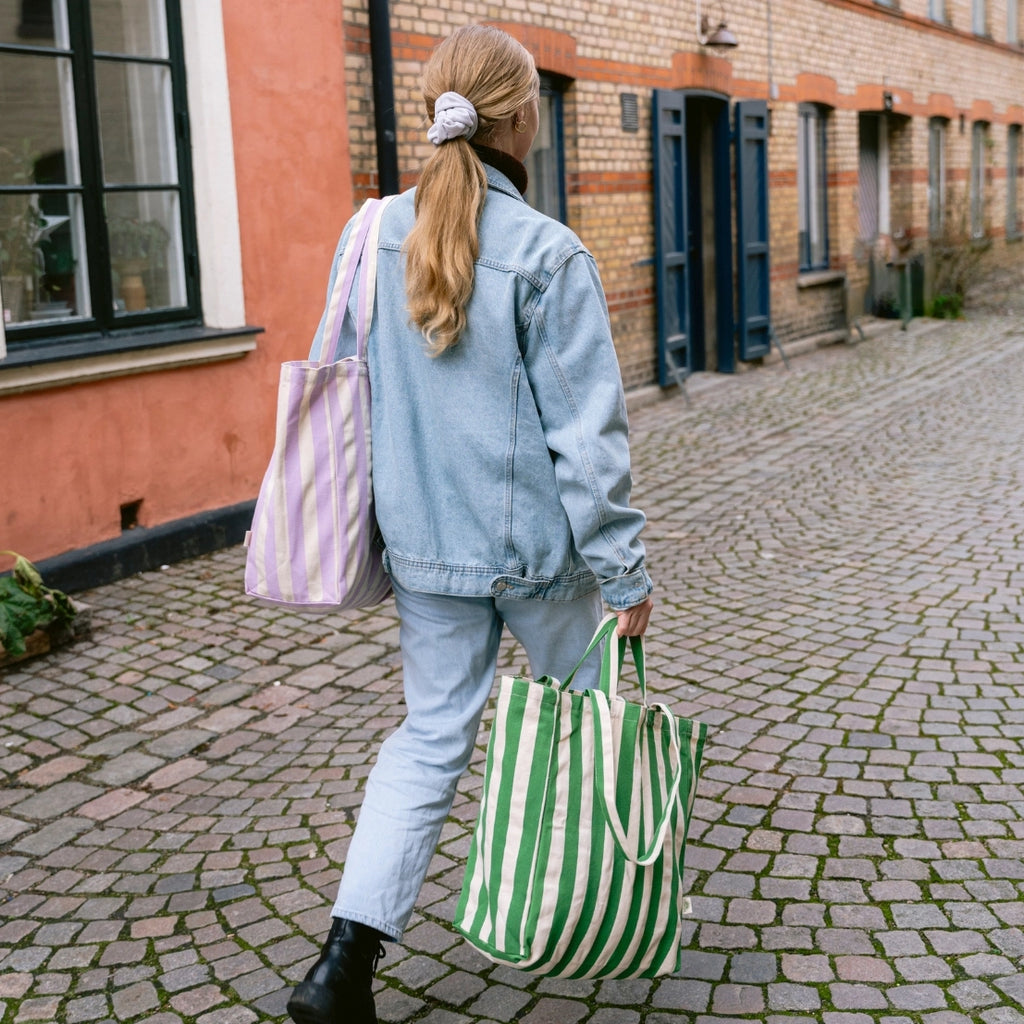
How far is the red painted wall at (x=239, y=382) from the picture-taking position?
18.9 feet

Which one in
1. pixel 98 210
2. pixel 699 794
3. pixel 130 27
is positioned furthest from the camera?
pixel 130 27

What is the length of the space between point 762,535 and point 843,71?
9.79 m

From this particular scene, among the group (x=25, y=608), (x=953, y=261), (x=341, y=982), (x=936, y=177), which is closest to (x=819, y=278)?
(x=953, y=261)

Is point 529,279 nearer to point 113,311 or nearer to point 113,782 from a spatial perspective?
point 113,782

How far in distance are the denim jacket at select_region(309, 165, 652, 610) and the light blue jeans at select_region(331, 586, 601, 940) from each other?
75mm

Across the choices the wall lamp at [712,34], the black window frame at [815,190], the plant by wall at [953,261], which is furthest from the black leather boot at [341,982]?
the plant by wall at [953,261]

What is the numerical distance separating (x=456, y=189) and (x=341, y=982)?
1.45m

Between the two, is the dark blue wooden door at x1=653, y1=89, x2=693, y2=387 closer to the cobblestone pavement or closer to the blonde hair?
the cobblestone pavement

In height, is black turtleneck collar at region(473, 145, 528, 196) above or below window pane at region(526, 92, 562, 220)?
below

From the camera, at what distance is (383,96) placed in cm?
746

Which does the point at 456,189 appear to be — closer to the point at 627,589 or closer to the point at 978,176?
the point at 627,589

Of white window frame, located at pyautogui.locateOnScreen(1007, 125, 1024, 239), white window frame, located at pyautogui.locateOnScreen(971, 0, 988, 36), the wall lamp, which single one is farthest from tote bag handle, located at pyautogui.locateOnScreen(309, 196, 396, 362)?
white window frame, located at pyautogui.locateOnScreen(1007, 125, 1024, 239)

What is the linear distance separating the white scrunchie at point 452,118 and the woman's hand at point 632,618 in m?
0.91

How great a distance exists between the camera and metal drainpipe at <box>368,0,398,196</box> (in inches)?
291
